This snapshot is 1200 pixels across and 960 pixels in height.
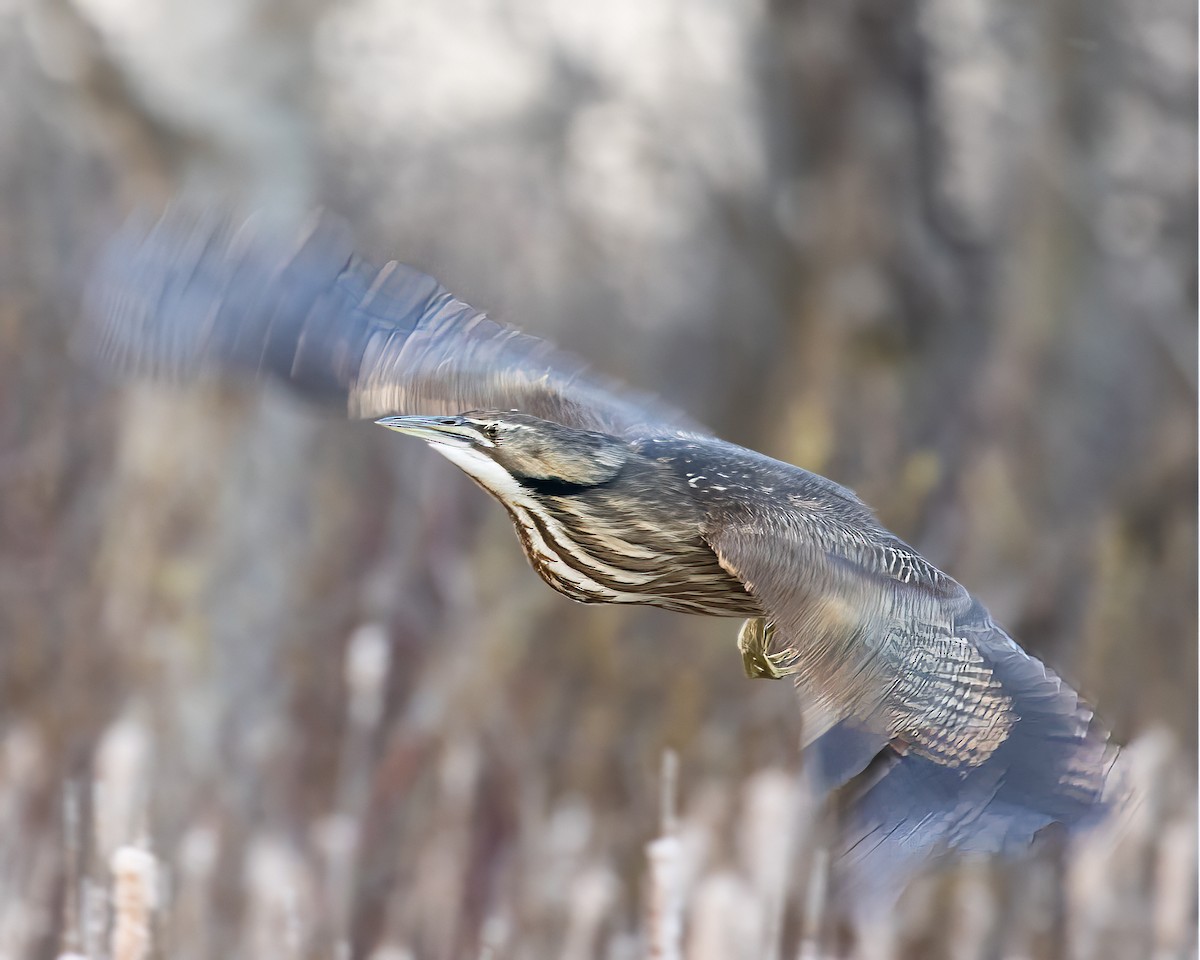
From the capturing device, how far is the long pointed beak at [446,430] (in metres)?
1.31

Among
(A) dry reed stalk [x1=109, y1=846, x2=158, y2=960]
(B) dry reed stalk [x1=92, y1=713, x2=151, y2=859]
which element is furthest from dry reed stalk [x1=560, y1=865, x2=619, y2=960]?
(A) dry reed stalk [x1=109, y1=846, x2=158, y2=960]

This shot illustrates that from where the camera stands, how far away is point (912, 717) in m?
1.19

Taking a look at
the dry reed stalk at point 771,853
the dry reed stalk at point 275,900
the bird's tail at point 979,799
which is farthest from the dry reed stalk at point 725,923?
the bird's tail at point 979,799

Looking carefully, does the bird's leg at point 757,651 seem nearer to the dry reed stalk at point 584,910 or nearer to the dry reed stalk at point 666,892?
the dry reed stalk at point 666,892

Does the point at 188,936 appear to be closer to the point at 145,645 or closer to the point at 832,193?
the point at 145,645

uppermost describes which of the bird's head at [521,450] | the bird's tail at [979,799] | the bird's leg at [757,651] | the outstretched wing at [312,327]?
the outstretched wing at [312,327]

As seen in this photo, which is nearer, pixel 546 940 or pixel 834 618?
pixel 834 618

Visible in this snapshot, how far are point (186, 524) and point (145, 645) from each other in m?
0.26

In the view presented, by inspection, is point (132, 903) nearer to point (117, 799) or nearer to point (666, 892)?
point (117, 799)

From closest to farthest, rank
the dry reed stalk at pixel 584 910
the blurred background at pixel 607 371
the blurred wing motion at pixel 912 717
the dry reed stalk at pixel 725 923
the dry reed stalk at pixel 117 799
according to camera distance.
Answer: the blurred wing motion at pixel 912 717, the dry reed stalk at pixel 117 799, the dry reed stalk at pixel 725 923, the dry reed stalk at pixel 584 910, the blurred background at pixel 607 371

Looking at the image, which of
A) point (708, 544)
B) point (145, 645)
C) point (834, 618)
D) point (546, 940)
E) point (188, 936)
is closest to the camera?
point (834, 618)

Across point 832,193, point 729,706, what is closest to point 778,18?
point 832,193

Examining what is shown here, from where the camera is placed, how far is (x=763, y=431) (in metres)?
3.00

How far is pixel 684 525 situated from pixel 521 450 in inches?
6.9
